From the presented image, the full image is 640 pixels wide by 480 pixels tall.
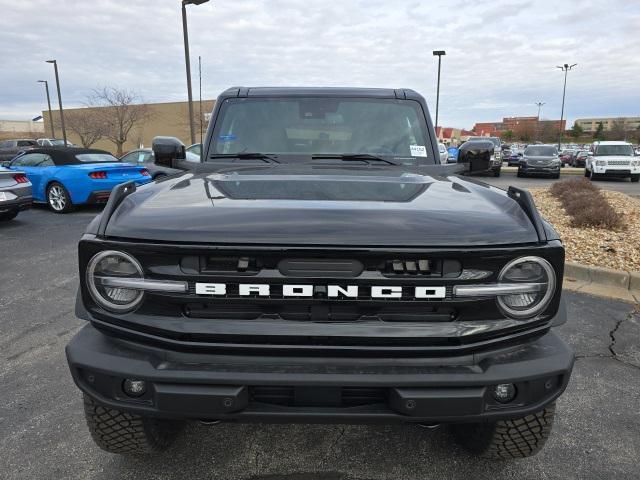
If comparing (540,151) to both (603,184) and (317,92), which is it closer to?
(603,184)

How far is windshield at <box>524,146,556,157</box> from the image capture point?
23062 millimetres

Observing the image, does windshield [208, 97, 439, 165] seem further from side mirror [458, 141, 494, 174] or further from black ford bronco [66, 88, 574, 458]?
black ford bronco [66, 88, 574, 458]

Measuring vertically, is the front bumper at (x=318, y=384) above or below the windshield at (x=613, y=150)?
below

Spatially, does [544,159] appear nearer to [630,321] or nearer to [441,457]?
[630,321]

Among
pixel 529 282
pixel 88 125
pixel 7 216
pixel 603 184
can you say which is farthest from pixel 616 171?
pixel 88 125

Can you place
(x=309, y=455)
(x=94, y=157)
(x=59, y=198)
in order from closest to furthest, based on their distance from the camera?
(x=309, y=455) < (x=59, y=198) < (x=94, y=157)

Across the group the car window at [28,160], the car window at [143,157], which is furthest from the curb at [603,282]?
the car window at [143,157]

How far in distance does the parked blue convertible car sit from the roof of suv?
24.1 feet

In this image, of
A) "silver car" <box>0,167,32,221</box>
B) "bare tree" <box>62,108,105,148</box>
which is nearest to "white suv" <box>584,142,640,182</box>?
"silver car" <box>0,167,32,221</box>

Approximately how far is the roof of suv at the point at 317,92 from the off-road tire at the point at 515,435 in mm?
2310

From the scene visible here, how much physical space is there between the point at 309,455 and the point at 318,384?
3.23 ft

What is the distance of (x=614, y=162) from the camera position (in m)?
20.8

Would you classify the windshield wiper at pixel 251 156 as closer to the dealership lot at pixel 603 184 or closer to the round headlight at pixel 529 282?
the round headlight at pixel 529 282

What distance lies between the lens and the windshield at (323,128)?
3.30m
